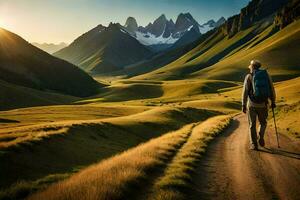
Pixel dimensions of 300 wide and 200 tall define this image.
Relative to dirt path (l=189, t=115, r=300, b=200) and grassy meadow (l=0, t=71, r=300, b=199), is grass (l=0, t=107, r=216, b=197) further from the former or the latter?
dirt path (l=189, t=115, r=300, b=200)

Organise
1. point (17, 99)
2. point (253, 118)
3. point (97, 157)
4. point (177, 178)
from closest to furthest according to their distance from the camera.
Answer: point (177, 178) → point (253, 118) → point (97, 157) → point (17, 99)

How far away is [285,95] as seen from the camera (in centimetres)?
9731

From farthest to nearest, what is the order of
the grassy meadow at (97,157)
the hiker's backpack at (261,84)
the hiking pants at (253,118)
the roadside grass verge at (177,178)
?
1. the hiking pants at (253,118)
2. the hiker's backpack at (261,84)
3. the grassy meadow at (97,157)
4. the roadside grass verge at (177,178)

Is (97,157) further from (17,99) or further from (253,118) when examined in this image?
(17,99)

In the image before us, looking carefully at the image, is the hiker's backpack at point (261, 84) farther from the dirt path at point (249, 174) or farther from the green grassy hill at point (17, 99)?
the green grassy hill at point (17, 99)

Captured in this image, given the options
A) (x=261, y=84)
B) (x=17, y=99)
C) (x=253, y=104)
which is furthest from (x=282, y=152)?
(x=17, y=99)

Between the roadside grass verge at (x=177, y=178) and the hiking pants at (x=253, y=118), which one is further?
the hiking pants at (x=253, y=118)

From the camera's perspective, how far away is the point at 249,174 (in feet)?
43.8

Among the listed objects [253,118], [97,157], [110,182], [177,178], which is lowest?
[97,157]

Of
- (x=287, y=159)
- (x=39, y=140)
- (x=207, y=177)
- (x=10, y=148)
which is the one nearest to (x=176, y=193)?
(x=207, y=177)

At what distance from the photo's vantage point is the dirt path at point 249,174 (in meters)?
11.1

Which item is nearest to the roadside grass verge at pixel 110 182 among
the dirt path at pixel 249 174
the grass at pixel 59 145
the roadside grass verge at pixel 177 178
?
the roadside grass verge at pixel 177 178

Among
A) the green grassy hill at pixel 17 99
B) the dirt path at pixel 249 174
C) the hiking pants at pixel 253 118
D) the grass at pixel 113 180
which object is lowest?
the dirt path at pixel 249 174

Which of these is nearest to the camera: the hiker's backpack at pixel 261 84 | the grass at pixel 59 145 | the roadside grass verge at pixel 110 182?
the roadside grass verge at pixel 110 182
